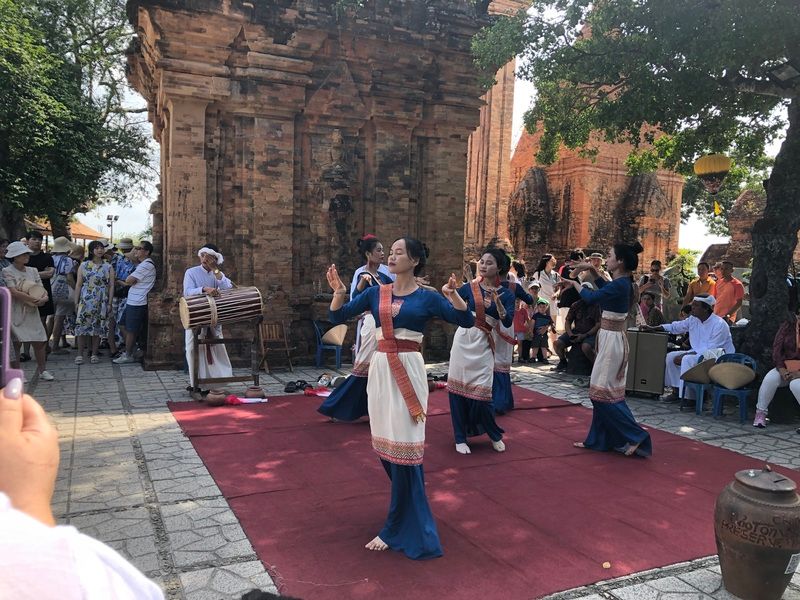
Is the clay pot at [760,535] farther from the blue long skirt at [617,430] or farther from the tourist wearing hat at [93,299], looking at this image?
the tourist wearing hat at [93,299]

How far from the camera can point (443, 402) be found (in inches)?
325

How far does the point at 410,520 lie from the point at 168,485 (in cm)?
214

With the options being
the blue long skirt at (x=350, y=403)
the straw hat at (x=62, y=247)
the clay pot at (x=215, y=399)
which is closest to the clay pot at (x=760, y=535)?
the blue long skirt at (x=350, y=403)

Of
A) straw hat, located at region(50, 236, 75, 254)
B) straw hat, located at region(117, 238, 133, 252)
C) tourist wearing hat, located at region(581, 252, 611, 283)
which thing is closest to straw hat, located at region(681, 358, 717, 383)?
tourist wearing hat, located at region(581, 252, 611, 283)

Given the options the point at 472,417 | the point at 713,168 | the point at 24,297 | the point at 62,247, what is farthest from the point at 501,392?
the point at 62,247

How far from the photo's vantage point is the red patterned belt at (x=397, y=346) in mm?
4020

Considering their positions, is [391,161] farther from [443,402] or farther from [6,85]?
[6,85]

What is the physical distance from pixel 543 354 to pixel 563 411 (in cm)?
395

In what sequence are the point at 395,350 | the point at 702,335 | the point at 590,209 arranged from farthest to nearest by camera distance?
1. the point at 590,209
2. the point at 702,335
3. the point at 395,350

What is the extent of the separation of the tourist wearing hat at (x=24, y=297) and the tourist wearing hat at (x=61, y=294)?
279 cm

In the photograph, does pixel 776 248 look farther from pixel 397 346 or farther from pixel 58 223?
pixel 58 223

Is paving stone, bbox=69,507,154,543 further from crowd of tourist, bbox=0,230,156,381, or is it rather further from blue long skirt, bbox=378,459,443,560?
crowd of tourist, bbox=0,230,156,381

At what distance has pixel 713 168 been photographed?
1027 centimetres

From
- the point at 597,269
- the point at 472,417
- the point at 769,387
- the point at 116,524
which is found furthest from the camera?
the point at 769,387
